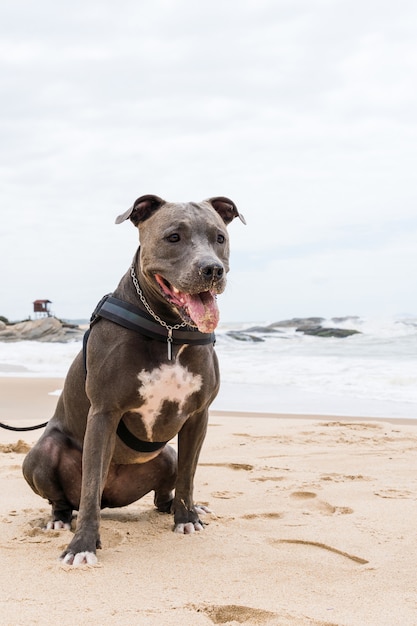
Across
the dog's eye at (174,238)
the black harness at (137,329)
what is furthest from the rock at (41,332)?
the dog's eye at (174,238)

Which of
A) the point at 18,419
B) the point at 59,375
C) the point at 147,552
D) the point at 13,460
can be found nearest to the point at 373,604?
the point at 147,552

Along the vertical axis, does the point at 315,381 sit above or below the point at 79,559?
above

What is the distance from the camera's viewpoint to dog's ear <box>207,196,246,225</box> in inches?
146

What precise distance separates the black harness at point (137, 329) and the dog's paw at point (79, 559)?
2.27 ft

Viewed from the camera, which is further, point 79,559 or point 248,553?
point 248,553

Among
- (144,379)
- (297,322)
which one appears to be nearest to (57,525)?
(144,379)

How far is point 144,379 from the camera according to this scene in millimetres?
3281

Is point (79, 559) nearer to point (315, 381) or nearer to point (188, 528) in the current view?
point (188, 528)

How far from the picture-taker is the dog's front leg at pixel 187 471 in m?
3.60

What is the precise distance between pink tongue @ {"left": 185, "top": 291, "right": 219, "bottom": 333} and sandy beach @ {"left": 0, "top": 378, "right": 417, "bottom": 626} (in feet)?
3.51

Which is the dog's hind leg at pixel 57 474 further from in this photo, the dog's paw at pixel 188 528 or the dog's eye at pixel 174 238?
the dog's eye at pixel 174 238

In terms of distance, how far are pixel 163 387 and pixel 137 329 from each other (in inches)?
12.5

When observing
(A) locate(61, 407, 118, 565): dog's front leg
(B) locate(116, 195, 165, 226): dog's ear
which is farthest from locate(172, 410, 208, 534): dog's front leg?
(B) locate(116, 195, 165, 226): dog's ear

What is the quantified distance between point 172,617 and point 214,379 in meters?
1.42
